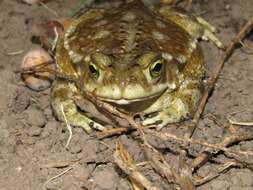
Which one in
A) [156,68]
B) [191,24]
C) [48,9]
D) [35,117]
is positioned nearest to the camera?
[156,68]

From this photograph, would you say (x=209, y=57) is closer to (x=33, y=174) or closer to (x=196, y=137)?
(x=196, y=137)

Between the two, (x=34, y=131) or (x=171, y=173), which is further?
(x=34, y=131)

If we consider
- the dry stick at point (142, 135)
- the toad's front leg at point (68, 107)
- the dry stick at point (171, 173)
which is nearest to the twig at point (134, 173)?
the dry stick at point (142, 135)

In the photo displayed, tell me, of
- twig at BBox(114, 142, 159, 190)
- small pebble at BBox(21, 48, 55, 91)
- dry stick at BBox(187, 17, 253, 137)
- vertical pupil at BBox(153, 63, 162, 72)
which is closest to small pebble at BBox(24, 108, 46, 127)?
small pebble at BBox(21, 48, 55, 91)

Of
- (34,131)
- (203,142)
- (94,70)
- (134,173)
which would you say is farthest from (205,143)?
(34,131)

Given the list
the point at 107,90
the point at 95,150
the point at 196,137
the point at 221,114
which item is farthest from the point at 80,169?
the point at 221,114

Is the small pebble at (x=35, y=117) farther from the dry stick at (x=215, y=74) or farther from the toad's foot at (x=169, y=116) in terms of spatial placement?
the dry stick at (x=215, y=74)

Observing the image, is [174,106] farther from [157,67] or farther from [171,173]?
[171,173]

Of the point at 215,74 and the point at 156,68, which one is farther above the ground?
the point at 156,68

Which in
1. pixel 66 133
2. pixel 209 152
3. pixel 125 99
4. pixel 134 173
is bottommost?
pixel 66 133
